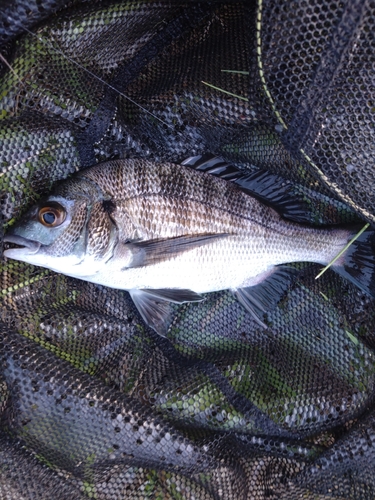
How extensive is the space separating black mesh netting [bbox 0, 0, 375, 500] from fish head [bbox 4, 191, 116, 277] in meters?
0.20

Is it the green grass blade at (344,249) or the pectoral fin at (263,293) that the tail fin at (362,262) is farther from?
the pectoral fin at (263,293)

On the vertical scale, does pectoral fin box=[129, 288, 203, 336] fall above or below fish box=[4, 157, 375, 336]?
below

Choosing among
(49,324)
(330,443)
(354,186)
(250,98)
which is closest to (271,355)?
(330,443)

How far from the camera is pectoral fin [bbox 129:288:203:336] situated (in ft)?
9.29

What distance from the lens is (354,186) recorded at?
2471 mm

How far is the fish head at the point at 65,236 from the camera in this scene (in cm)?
250

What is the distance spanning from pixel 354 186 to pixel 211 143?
91 centimetres

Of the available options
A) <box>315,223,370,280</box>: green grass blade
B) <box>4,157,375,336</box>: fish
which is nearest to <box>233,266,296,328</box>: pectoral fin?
<box>4,157,375,336</box>: fish

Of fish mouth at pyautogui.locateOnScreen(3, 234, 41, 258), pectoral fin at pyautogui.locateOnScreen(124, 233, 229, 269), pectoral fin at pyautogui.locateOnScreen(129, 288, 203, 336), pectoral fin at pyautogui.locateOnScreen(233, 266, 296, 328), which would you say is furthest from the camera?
pectoral fin at pyautogui.locateOnScreen(233, 266, 296, 328)

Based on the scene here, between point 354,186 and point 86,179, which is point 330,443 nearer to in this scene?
point 354,186

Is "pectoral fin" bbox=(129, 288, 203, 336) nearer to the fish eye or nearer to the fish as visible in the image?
the fish

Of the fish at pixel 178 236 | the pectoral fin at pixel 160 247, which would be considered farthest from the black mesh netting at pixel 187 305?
the pectoral fin at pixel 160 247

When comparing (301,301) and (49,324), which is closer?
(49,324)

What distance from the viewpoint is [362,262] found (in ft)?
9.61
